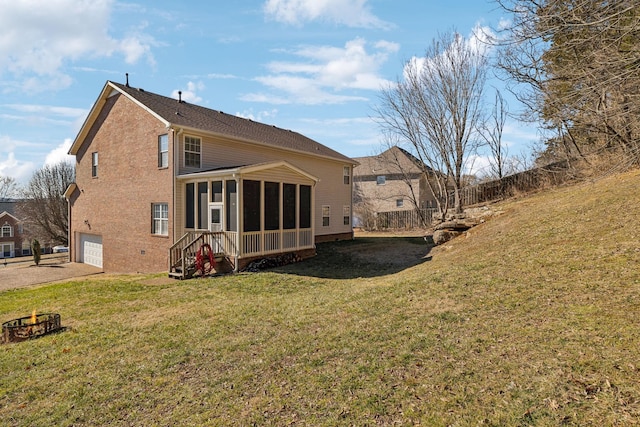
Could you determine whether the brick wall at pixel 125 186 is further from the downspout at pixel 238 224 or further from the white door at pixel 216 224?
the downspout at pixel 238 224

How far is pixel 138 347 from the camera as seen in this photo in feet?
20.0

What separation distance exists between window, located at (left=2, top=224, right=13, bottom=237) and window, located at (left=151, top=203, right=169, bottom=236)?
45.2 meters

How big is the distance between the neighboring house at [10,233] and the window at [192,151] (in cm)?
4458

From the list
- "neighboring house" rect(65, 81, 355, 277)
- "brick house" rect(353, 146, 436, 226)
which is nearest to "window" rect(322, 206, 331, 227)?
"neighboring house" rect(65, 81, 355, 277)

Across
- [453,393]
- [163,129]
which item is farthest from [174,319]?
[163,129]

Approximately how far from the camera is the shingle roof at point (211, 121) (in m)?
15.5

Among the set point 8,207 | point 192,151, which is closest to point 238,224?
point 192,151

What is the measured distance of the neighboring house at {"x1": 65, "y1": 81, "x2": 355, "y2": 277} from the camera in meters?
13.4

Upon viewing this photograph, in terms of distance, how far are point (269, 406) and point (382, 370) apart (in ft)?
4.67

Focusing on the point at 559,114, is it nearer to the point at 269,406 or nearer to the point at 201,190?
the point at 269,406

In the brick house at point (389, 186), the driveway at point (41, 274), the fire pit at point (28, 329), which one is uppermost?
the brick house at point (389, 186)

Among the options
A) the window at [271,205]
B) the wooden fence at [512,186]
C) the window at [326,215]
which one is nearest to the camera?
the window at [271,205]

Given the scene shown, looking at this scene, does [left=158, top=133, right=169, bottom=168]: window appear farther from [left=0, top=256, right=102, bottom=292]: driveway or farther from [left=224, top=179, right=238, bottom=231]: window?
[left=0, top=256, right=102, bottom=292]: driveway

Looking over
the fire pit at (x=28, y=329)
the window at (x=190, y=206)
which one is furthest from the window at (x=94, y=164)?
the fire pit at (x=28, y=329)
